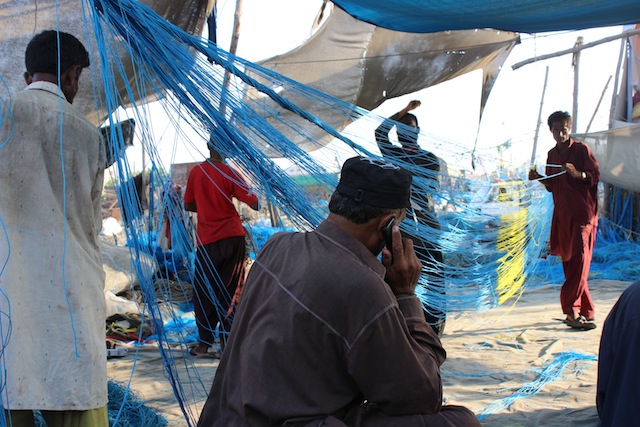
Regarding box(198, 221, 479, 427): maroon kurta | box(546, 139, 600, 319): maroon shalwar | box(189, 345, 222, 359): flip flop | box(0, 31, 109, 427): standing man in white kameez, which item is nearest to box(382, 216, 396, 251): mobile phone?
box(198, 221, 479, 427): maroon kurta

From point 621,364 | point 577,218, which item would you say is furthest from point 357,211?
point 577,218

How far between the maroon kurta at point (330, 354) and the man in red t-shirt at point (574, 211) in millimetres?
3845

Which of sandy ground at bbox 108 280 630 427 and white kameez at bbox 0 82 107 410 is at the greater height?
white kameez at bbox 0 82 107 410

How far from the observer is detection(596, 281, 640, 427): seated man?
1345 millimetres

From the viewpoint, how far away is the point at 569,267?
16.2ft

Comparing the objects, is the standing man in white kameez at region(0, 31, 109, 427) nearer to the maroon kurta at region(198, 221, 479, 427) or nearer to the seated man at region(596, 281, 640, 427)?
the maroon kurta at region(198, 221, 479, 427)

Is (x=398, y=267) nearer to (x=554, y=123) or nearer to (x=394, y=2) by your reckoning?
(x=394, y=2)

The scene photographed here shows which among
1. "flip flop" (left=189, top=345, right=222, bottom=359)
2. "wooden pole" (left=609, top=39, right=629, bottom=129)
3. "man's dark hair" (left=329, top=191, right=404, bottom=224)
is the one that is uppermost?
"wooden pole" (left=609, top=39, right=629, bottom=129)

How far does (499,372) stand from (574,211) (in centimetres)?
181

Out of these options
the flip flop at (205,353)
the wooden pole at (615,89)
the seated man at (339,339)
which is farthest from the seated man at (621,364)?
the wooden pole at (615,89)

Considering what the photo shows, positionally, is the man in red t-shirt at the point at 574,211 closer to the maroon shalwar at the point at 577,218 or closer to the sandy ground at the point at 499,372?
the maroon shalwar at the point at 577,218

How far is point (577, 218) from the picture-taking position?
4918 millimetres

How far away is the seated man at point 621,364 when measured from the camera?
52.9 inches

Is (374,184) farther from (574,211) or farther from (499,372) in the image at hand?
(574,211)
